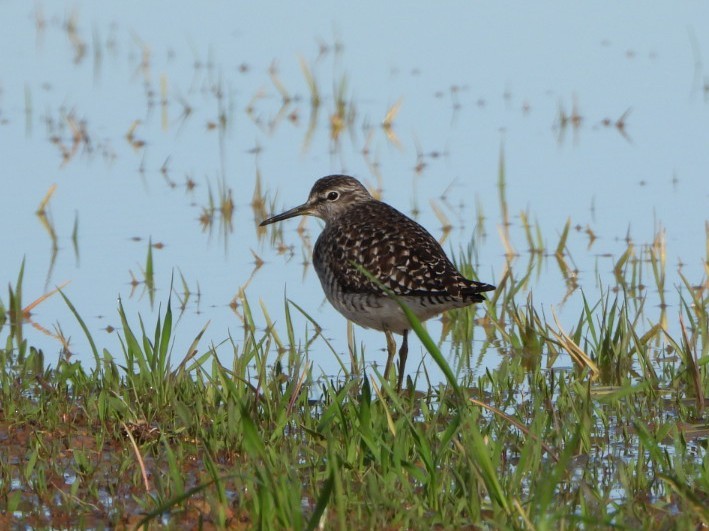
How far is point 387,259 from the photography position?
832 centimetres

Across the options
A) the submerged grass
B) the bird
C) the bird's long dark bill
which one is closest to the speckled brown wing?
the bird

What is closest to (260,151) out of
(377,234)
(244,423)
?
(377,234)

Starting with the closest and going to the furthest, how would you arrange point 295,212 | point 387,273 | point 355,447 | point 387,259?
point 355,447, point 387,273, point 387,259, point 295,212

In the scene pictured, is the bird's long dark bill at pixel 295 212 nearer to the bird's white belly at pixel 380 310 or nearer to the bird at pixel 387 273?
the bird at pixel 387 273

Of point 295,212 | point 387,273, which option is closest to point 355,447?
point 387,273

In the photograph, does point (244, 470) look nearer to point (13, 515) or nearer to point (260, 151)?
point (13, 515)

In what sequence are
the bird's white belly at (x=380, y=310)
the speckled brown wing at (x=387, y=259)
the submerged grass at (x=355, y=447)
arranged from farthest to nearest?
the bird's white belly at (x=380, y=310), the speckled brown wing at (x=387, y=259), the submerged grass at (x=355, y=447)

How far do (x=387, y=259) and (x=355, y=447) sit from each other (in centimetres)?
233

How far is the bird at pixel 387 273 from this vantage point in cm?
800

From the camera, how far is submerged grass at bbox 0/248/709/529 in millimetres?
5395

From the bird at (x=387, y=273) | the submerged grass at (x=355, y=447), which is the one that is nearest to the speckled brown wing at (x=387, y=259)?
the bird at (x=387, y=273)

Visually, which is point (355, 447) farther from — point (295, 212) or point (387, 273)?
point (295, 212)

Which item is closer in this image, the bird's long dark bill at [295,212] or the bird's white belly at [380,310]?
the bird's white belly at [380,310]

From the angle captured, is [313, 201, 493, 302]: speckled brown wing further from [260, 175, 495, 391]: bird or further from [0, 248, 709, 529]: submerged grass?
[0, 248, 709, 529]: submerged grass
